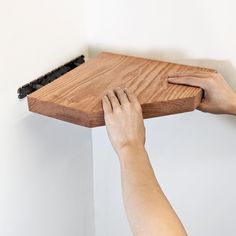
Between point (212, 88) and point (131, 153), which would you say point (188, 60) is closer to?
point (212, 88)

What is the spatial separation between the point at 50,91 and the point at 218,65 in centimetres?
30

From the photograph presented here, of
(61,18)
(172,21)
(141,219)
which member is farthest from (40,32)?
(141,219)

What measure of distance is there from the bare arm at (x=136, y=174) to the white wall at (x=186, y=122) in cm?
18

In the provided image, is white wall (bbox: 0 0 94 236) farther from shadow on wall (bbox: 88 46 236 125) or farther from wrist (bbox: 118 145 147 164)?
wrist (bbox: 118 145 147 164)

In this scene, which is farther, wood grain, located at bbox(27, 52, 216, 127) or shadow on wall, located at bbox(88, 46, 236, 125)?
shadow on wall, located at bbox(88, 46, 236, 125)

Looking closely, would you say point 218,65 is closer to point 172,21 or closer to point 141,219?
point 172,21

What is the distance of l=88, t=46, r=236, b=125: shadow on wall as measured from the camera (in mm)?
678

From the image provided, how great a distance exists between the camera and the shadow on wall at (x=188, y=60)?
2.22ft

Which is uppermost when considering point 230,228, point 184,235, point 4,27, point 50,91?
point 4,27

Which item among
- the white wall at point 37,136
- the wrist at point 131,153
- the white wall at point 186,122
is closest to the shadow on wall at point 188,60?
the white wall at point 186,122

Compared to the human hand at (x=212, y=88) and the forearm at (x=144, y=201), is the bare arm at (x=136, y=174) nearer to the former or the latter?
the forearm at (x=144, y=201)

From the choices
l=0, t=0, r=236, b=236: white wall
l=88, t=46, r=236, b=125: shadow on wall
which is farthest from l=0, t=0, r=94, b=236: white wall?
l=88, t=46, r=236, b=125: shadow on wall

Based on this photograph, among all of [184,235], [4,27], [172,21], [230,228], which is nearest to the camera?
[184,235]

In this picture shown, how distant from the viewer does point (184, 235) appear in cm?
46
